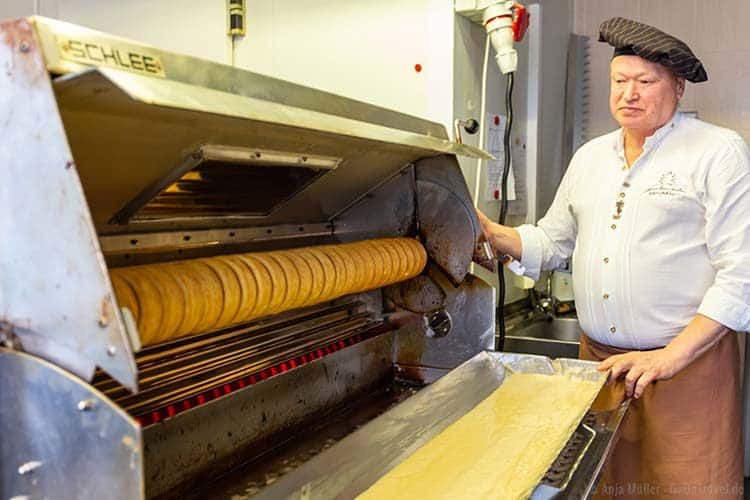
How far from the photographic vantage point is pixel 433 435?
1651mm

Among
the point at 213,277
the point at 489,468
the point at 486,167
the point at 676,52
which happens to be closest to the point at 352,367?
the point at 489,468

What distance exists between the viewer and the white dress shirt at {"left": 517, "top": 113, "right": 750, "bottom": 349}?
6.80 feet

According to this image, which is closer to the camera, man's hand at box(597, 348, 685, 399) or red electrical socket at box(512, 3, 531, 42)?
man's hand at box(597, 348, 685, 399)

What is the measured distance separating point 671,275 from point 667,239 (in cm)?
11

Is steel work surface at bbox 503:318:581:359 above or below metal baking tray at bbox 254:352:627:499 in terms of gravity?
below

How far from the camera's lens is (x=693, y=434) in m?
2.15

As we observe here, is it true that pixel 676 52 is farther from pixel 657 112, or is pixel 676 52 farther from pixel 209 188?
pixel 209 188

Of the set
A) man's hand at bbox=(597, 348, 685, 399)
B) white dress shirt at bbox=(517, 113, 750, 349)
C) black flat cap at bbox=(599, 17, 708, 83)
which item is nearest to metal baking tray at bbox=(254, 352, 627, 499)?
man's hand at bbox=(597, 348, 685, 399)

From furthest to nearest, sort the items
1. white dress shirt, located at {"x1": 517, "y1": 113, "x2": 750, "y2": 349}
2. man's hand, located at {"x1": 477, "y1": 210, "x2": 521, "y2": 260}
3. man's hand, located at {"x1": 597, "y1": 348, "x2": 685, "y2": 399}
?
man's hand, located at {"x1": 477, "y1": 210, "x2": 521, "y2": 260} < white dress shirt, located at {"x1": 517, "y1": 113, "x2": 750, "y2": 349} < man's hand, located at {"x1": 597, "y1": 348, "x2": 685, "y2": 399}

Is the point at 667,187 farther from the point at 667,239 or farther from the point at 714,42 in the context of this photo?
the point at 714,42

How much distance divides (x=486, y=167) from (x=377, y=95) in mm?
488

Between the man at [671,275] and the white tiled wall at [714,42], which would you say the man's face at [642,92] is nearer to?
the man at [671,275]

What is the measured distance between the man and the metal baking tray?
289 mm

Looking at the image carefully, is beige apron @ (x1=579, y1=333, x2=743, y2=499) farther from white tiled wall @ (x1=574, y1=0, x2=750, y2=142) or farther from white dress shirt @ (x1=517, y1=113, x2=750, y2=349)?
white tiled wall @ (x1=574, y1=0, x2=750, y2=142)
